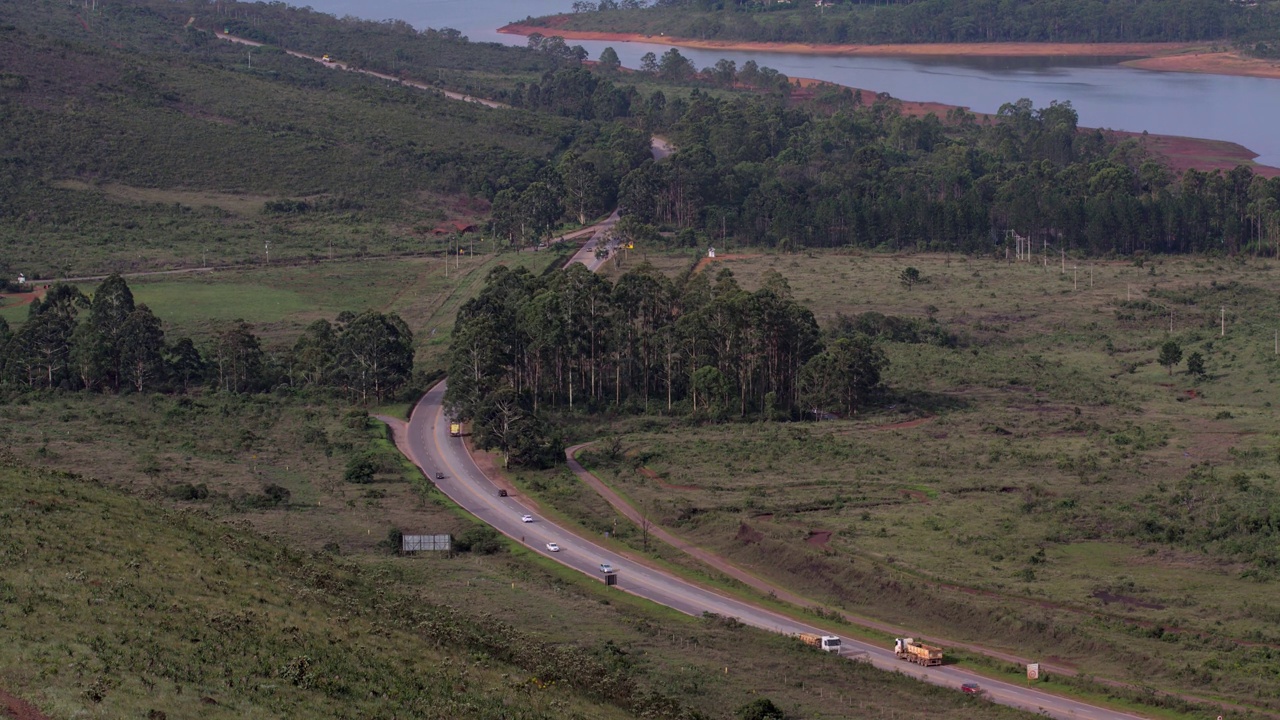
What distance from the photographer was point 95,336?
76750 mm

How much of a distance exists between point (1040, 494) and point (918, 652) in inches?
700

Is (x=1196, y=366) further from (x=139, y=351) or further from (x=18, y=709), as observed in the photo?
(x=18, y=709)

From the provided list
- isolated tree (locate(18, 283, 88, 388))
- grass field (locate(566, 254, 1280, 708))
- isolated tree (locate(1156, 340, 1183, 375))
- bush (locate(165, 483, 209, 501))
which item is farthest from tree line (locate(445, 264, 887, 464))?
isolated tree (locate(18, 283, 88, 388))

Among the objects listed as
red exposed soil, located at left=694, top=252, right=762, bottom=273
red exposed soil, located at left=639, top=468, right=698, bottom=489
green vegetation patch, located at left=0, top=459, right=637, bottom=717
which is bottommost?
red exposed soil, located at left=639, top=468, right=698, bottom=489

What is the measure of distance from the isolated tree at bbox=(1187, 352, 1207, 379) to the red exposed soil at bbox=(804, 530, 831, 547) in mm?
37197

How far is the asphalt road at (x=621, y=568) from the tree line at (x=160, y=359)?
376 cm

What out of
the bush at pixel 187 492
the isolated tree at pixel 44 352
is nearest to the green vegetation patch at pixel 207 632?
the bush at pixel 187 492

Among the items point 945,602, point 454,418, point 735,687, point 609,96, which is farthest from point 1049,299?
point 609,96

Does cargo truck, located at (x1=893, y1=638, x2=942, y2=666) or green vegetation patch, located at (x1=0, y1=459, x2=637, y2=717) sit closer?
green vegetation patch, located at (x1=0, y1=459, x2=637, y2=717)

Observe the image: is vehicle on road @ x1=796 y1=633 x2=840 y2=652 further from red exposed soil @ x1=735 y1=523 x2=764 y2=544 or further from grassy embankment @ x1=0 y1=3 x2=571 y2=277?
grassy embankment @ x1=0 y1=3 x2=571 y2=277

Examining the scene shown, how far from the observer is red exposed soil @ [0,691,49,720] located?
2500 cm

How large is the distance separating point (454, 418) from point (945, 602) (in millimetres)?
30990

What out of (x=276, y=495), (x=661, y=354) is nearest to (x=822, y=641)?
(x=276, y=495)

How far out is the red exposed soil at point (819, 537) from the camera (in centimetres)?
5391
